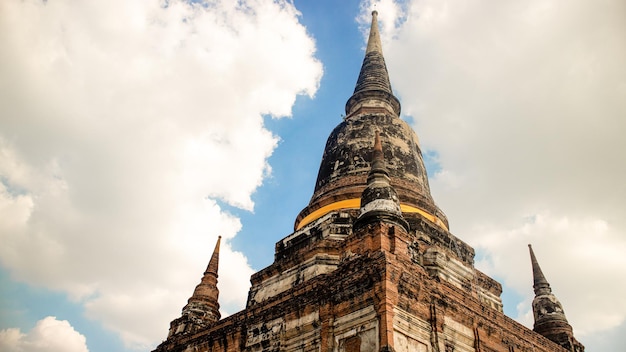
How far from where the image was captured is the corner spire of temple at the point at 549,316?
618 inches

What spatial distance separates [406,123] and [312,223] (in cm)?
605

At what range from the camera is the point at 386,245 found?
36.1ft

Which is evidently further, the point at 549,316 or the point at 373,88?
the point at 373,88

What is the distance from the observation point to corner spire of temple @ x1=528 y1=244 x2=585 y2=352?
15.7 meters

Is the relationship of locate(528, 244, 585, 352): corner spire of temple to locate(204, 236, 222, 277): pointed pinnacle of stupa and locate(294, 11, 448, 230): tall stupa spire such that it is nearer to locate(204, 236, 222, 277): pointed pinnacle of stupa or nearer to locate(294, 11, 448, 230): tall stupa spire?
locate(294, 11, 448, 230): tall stupa spire

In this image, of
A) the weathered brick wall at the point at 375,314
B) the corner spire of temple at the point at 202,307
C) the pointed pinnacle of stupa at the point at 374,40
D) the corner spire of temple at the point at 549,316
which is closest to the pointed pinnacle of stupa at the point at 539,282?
the corner spire of temple at the point at 549,316

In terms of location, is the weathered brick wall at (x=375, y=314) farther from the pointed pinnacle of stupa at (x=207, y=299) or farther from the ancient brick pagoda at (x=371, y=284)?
the pointed pinnacle of stupa at (x=207, y=299)

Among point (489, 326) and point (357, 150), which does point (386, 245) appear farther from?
point (357, 150)

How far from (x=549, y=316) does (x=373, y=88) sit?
1024 centimetres

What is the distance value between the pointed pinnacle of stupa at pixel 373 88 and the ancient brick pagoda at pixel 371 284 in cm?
100

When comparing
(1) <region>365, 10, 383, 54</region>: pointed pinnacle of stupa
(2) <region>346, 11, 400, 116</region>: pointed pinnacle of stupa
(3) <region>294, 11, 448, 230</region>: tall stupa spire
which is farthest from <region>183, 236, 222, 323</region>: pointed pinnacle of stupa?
(1) <region>365, 10, 383, 54</region>: pointed pinnacle of stupa

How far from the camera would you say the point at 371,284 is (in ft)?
33.7

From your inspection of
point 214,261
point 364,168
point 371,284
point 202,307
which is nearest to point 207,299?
→ point 202,307

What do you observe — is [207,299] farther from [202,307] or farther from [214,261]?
[214,261]
